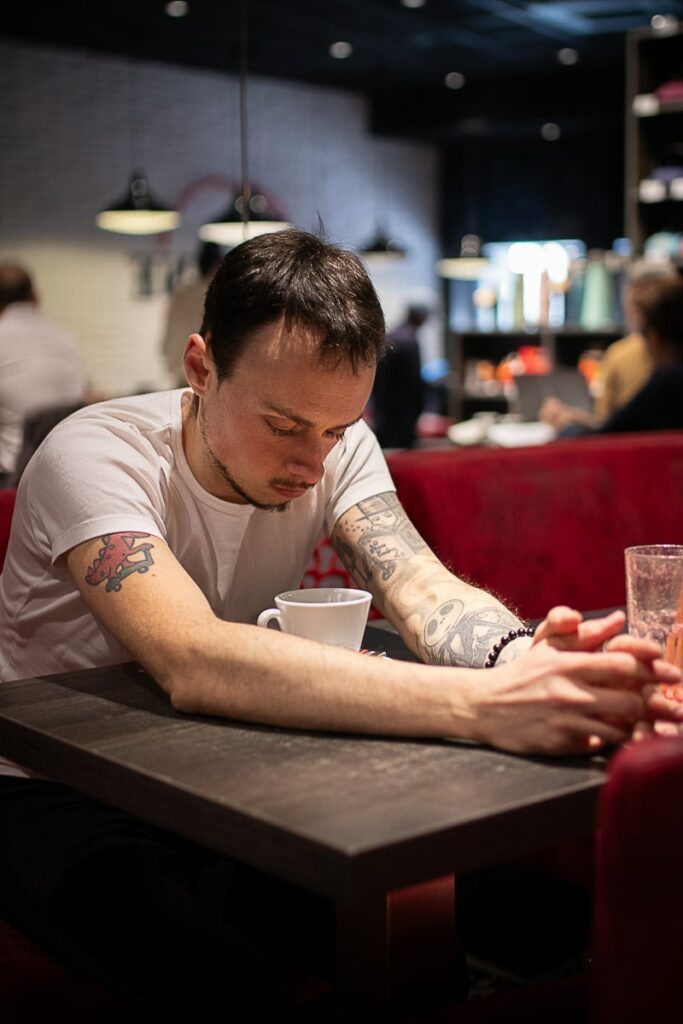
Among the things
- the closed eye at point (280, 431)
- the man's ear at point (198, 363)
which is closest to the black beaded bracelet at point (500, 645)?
the closed eye at point (280, 431)

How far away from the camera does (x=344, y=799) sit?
1.09 metres

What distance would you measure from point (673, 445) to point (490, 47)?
8293 millimetres

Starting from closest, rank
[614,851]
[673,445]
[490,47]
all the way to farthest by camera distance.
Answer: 1. [614,851]
2. [673,445]
3. [490,47]

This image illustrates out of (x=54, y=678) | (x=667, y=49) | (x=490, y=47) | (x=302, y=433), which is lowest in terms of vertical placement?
(x=54, y=678)

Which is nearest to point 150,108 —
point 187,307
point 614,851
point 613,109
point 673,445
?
point 613,109

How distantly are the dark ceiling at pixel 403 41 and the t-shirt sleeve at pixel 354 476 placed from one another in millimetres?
7057

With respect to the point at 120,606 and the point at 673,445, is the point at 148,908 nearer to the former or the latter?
the point at 120,606

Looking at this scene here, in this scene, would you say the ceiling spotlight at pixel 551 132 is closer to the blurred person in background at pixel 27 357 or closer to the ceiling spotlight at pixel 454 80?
the ceiling spotlight at pixel 454 80

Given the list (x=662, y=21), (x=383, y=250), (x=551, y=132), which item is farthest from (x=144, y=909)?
(x=551, y=132)

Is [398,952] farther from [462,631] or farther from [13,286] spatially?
[13,286]

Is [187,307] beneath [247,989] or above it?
above

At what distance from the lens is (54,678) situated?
5.10ft

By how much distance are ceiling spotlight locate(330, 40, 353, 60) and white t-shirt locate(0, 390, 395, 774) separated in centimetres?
953

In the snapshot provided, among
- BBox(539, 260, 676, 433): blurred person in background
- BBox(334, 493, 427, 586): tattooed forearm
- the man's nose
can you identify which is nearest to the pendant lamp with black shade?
BBox(539, 260, 676, 433): blurred person in background
